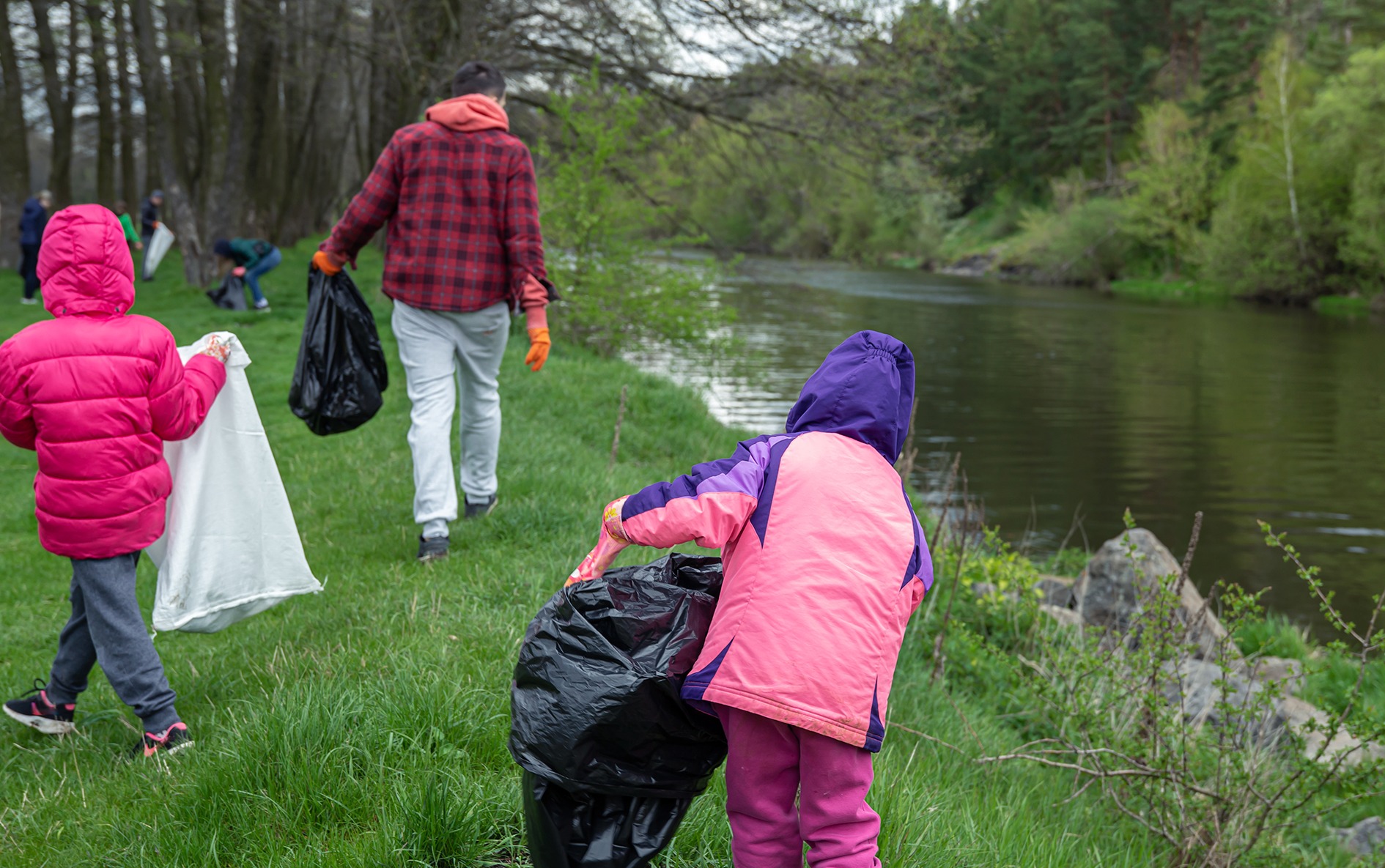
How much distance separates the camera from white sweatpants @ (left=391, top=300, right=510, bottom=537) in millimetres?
4668

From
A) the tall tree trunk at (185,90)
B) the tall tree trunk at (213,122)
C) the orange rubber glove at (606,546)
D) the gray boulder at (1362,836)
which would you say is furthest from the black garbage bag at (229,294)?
the orange rubber glove at (606,546)

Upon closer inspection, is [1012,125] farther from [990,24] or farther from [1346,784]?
[1346,784]

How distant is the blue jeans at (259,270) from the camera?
49.3 feet

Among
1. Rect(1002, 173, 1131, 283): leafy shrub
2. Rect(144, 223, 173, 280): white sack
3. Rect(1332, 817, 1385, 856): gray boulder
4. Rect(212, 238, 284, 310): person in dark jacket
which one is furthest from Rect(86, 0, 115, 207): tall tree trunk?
Rect(1002, 173, 1131, 283): leafy shrub

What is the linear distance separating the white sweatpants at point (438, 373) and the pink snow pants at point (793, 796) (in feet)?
9.17

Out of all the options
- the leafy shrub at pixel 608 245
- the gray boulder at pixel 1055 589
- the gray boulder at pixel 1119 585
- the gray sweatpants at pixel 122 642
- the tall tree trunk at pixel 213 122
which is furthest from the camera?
the tall tree trunk at pixel 213 122

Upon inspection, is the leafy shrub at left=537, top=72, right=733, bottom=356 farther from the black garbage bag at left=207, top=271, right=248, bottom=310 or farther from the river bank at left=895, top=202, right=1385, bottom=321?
the river bank at left=895, top=202, right=1385, bottom=321

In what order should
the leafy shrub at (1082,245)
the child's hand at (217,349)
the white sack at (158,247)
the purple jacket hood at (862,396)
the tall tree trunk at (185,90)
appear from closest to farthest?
1. the purple jacket hood at (862,396)
2. the child's hand at (217,349)
3. the tall tree trunk at (185,90)
4. the white sack at (158,247)
5. the leafy shrub at (1082,245)

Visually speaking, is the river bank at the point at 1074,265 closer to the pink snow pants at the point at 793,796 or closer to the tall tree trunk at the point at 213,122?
the tall tree trunk at the point at 213,122

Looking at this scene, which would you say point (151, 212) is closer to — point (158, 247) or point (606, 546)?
point (158, 247)

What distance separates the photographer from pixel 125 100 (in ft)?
78.6

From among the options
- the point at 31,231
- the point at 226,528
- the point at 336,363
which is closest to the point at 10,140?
the point at 31,231

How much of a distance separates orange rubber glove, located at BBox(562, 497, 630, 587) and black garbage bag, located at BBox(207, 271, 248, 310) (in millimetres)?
14631

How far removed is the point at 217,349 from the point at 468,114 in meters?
1.68
